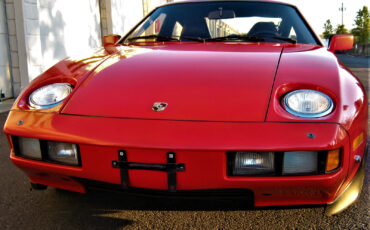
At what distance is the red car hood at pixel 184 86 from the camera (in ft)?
4.77

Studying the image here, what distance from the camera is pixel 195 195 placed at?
4.54 ft

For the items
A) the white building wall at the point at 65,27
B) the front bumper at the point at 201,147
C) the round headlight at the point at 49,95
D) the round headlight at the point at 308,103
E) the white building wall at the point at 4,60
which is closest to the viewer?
the front bumper at the point at 201,147

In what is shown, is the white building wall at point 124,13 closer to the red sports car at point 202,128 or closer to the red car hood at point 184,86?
the red car hood at point 184,86

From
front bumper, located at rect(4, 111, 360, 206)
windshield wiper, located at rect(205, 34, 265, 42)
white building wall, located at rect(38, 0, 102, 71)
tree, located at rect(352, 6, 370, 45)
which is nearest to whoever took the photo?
front bumper, located at rect(4, 111, 360, 206)

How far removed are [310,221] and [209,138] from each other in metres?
0.82

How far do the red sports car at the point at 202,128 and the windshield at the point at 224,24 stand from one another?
525 mm

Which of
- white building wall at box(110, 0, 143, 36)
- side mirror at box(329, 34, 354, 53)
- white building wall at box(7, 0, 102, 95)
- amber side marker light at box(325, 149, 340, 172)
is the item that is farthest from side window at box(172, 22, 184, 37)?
white building wall at box(110, 0, 143, 36)

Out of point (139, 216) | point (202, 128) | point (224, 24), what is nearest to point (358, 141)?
point (202, 128)

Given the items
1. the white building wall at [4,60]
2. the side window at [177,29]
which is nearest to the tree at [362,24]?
the white building wall at [4,60]

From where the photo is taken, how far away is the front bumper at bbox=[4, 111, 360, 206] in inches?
51.1

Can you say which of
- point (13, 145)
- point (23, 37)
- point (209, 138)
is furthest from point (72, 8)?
point (209, 138)

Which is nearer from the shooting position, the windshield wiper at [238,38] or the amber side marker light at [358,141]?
the amber side marker light at [358,141]

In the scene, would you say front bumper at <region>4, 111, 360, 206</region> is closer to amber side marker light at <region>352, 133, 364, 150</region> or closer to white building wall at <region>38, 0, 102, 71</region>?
amber side marker light at <region>352, 133, 364, 150</region>

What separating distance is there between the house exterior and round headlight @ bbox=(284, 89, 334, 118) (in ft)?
9.74
